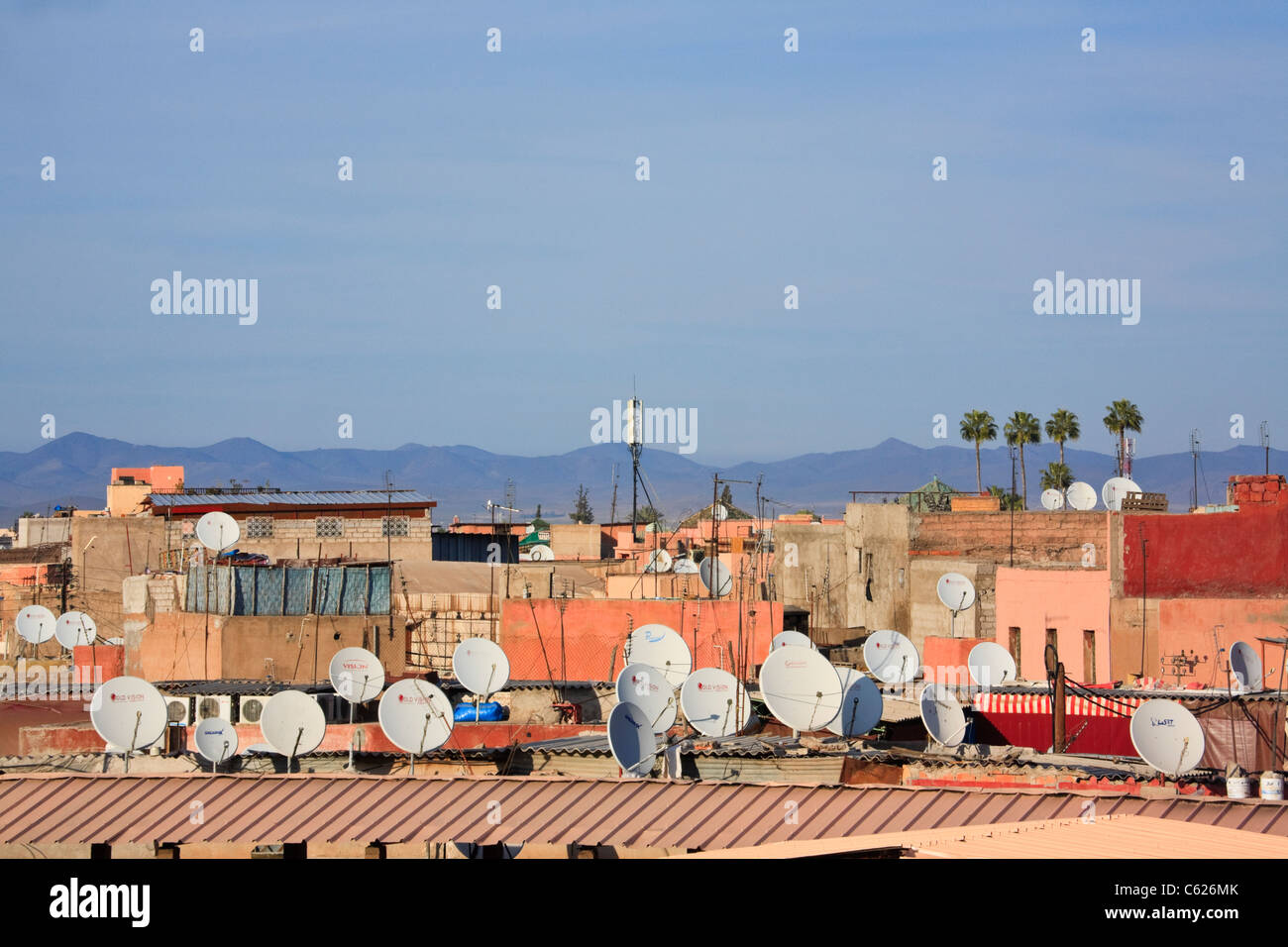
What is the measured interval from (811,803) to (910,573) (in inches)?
1109

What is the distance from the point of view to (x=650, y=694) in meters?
21.0

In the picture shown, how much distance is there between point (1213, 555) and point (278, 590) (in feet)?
66.6

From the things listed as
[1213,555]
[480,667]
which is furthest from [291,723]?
[1213,555]

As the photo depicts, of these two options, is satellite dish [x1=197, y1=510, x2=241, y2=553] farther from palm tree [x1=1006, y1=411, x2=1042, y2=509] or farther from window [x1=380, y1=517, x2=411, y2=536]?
palm tree [x1=1006, y1=411, x2=1042, y2=509]

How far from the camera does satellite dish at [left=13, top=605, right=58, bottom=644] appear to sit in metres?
34.3

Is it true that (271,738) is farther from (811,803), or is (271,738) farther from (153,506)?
(153,506)

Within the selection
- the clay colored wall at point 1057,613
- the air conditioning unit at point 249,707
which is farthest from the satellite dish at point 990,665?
the air conditioning unit at point 249,707

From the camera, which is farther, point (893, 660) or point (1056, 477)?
point (1056, 477)

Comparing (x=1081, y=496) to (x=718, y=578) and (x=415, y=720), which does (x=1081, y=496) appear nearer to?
(x=718, y=578)

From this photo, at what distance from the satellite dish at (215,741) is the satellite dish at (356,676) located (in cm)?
419

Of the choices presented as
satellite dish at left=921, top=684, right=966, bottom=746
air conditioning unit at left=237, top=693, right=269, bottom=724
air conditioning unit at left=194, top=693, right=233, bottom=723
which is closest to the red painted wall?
satellite dish at left=921, top=684, right=966, bottom=746

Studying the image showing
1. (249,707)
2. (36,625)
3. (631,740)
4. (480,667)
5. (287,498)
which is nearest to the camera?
(631,740)
